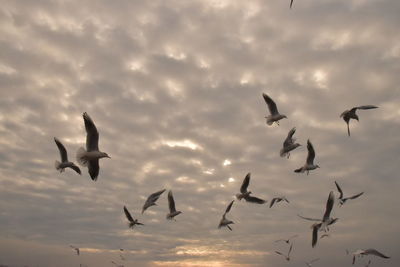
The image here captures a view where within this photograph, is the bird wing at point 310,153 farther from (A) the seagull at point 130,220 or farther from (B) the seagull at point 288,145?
(A) the seagull at point 130,220

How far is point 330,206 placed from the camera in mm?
27547

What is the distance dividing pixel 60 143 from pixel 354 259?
18413mm

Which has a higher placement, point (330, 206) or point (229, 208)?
point (229, 208)

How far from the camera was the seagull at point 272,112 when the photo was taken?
95.3 ft

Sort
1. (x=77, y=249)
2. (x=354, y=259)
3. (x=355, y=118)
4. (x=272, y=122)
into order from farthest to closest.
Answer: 1. (x=77, y=249)
2. (x=272, y=122)
3. (x=355, y=118)
4. (x=354, y=259)

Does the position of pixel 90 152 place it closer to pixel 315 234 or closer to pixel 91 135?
pixel 91 135

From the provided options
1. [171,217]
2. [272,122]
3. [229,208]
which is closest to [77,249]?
[171,217]

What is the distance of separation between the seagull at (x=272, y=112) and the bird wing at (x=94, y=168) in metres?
12.5

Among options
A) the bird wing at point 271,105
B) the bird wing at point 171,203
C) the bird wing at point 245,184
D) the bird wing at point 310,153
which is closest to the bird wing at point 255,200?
the bird wing at point 245,184

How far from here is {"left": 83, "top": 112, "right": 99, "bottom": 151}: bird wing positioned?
19391 mm

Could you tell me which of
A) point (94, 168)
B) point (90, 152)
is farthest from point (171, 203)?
point (90, 152)

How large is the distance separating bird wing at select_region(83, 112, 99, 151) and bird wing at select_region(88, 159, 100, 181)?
743 millimetres

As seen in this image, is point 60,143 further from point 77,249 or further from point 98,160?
point 77,249

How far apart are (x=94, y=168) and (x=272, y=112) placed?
13.2m
